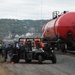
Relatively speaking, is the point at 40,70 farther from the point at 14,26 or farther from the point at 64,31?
the point at 14,26

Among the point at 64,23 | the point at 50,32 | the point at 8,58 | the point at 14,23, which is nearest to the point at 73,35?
the point at 64,23

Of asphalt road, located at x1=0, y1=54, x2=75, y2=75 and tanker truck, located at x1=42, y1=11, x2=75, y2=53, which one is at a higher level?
tanker truck, located at x1=42, y1=11, x2=75, y2=53

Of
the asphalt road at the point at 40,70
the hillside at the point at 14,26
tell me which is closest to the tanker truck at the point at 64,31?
the asphalt road at the point at 40,70

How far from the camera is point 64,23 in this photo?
27.5 m

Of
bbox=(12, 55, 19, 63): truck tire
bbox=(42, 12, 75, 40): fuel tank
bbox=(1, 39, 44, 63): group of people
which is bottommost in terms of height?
bbox=(12, 55, 19, 63): truck tire

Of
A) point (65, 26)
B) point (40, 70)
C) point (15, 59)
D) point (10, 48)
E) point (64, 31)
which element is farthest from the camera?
point (64, 31)

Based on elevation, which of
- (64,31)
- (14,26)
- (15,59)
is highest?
(64,31)

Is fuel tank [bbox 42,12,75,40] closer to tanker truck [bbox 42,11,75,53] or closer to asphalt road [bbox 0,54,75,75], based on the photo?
tanker truck [bbox 42,11,75,53]

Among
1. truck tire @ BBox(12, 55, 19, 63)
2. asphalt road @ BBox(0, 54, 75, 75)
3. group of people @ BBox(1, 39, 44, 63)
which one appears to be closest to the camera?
asphalt road @ BBox(0, 54, 75, 75)

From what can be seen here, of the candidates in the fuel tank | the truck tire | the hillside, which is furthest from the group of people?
the hillside

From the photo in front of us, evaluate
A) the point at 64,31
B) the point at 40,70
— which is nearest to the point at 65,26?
the point at 64,31

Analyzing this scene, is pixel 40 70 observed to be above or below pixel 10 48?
below

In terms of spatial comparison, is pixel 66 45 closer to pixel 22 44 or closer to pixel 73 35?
pixel 73 35

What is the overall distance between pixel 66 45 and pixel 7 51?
9156mm
